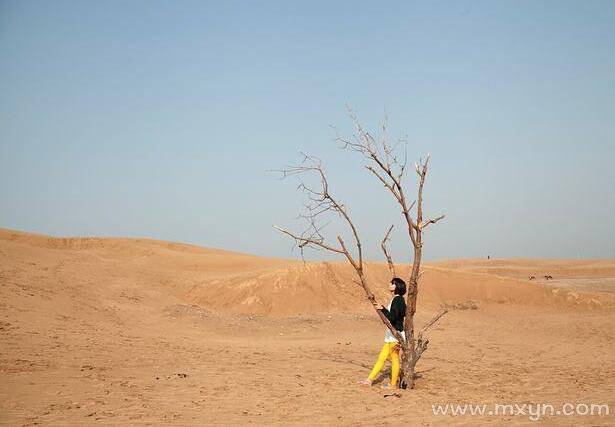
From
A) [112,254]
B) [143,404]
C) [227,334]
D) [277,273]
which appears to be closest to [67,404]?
[143,404]

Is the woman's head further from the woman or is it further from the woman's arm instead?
the woman's arm

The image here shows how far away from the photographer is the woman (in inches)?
311

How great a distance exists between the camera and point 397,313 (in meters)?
8.05

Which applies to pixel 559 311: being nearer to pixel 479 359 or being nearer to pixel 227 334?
pixel 479 359

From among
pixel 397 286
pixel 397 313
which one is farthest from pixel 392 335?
pixel 397 286

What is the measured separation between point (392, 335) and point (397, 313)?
0.36 m

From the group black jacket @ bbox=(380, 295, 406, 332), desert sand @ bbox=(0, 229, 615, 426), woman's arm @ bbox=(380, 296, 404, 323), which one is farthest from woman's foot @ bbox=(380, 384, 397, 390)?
woman's arm @ bbox=(380, 296, 404, 323)

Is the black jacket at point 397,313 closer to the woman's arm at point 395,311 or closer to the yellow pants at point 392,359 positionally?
the woman's arm at point 395,311

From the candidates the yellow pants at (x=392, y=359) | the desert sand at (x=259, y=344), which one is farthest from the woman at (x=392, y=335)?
the desert sand at (x=259, y=344)

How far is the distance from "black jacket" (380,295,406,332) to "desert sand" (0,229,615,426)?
1059 mm

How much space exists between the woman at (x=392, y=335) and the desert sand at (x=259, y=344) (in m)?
0.43

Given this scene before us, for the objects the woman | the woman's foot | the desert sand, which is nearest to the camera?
the desert sand

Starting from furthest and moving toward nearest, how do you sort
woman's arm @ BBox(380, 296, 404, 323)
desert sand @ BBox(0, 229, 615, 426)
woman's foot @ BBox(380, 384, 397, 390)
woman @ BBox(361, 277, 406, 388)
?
woman's arm @ BBox(380, 296, 404, 323) → woman @ BBox(361, 277, 406, 388) → woman's foot @ BBox(380, 384, 397, 390) → desert sand @ BBox(0, 229, 615, 426)

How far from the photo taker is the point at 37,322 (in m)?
11.6
